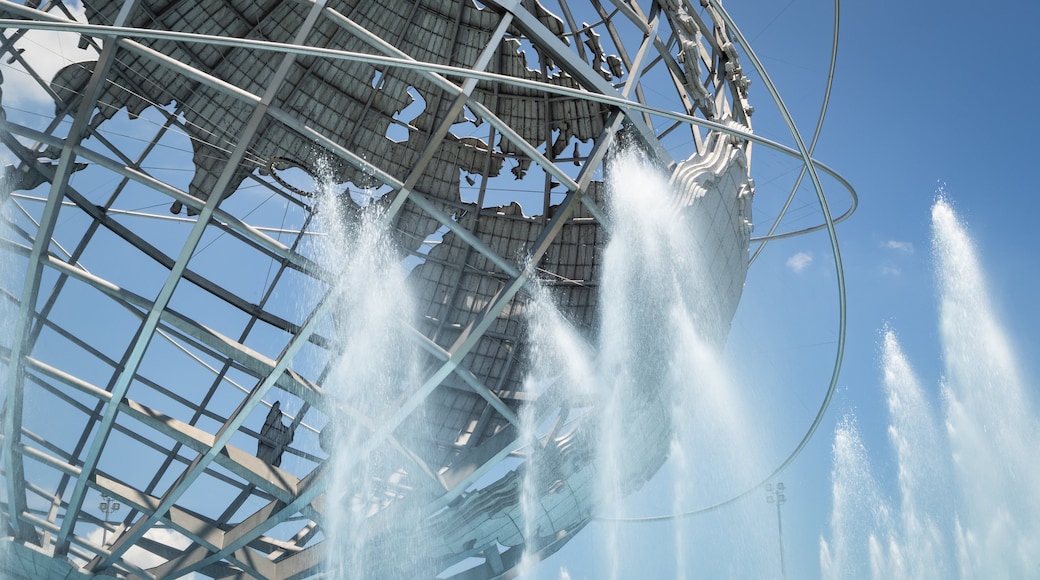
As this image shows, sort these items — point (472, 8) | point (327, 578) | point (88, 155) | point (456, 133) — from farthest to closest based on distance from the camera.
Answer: point (456, 133), point (472, 8), point (327, 578), point (88, 155)

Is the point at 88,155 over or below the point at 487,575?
over

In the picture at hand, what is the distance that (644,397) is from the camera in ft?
55.1

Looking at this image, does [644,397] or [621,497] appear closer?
[644,397]

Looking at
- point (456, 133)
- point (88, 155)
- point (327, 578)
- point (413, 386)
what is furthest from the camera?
point (456, 133)

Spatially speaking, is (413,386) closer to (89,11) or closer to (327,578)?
(327,578)

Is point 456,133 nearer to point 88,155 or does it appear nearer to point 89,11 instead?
point 89,11

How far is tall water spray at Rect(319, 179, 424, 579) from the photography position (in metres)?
16.1

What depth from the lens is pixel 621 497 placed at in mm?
18688

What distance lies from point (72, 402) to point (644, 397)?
38.4 ft

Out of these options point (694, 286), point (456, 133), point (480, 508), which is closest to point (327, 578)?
point (480, 508)

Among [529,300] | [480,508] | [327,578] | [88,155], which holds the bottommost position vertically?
[327,578]

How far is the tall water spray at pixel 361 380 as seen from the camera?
16.1 meters

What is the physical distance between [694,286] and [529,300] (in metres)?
4.79

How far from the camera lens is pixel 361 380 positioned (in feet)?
54.6
